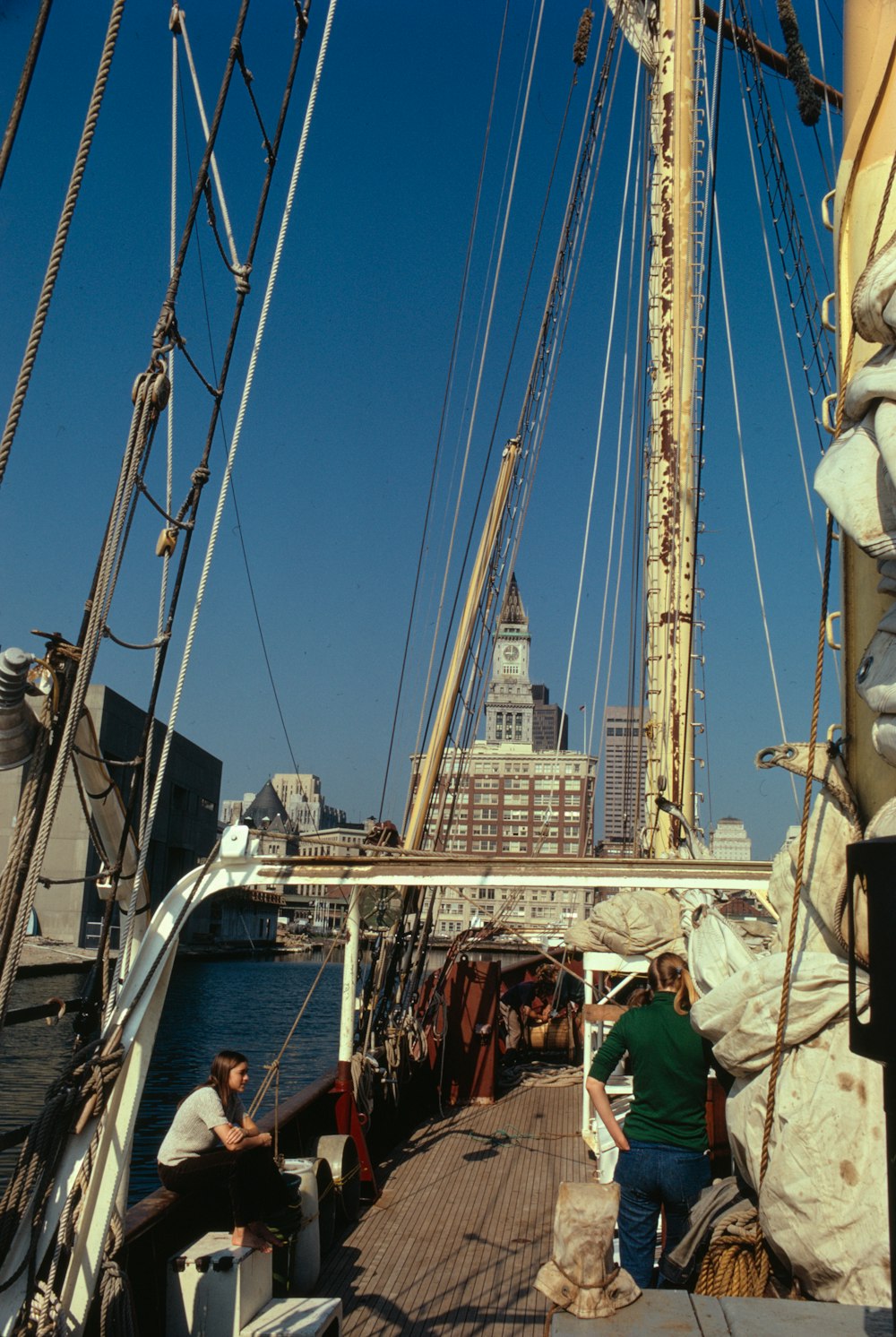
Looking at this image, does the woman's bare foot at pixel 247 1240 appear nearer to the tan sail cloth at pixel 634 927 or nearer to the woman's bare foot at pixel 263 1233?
the woman's bare foot at pixel 263 1233

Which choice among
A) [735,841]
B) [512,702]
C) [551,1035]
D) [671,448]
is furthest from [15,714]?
[512,702]

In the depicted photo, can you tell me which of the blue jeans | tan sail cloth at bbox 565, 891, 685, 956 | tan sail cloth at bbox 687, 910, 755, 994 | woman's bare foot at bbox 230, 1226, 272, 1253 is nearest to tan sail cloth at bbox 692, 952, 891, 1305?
tan sail cloth at bbox 687, 910, 755, 994

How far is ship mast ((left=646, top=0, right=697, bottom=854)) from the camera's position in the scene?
509 inches

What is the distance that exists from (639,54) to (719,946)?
1638cm

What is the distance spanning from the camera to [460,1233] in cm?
733

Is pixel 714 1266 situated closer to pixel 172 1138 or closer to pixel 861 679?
pixel 861 679

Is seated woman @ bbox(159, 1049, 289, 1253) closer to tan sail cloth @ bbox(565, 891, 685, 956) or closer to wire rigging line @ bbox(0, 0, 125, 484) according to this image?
wire rigging line @ bbox(0, 0, 125, 484)

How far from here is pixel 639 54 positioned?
1700cm

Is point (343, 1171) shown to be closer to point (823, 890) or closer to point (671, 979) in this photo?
point (671, 979)

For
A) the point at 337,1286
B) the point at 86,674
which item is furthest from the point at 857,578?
the point at 337,1286

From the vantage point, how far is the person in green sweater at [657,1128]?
4.48 metres

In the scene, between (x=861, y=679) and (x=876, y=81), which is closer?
(x=861, y=679)

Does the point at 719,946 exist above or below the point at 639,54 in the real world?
below

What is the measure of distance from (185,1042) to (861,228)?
32961 millimetres
